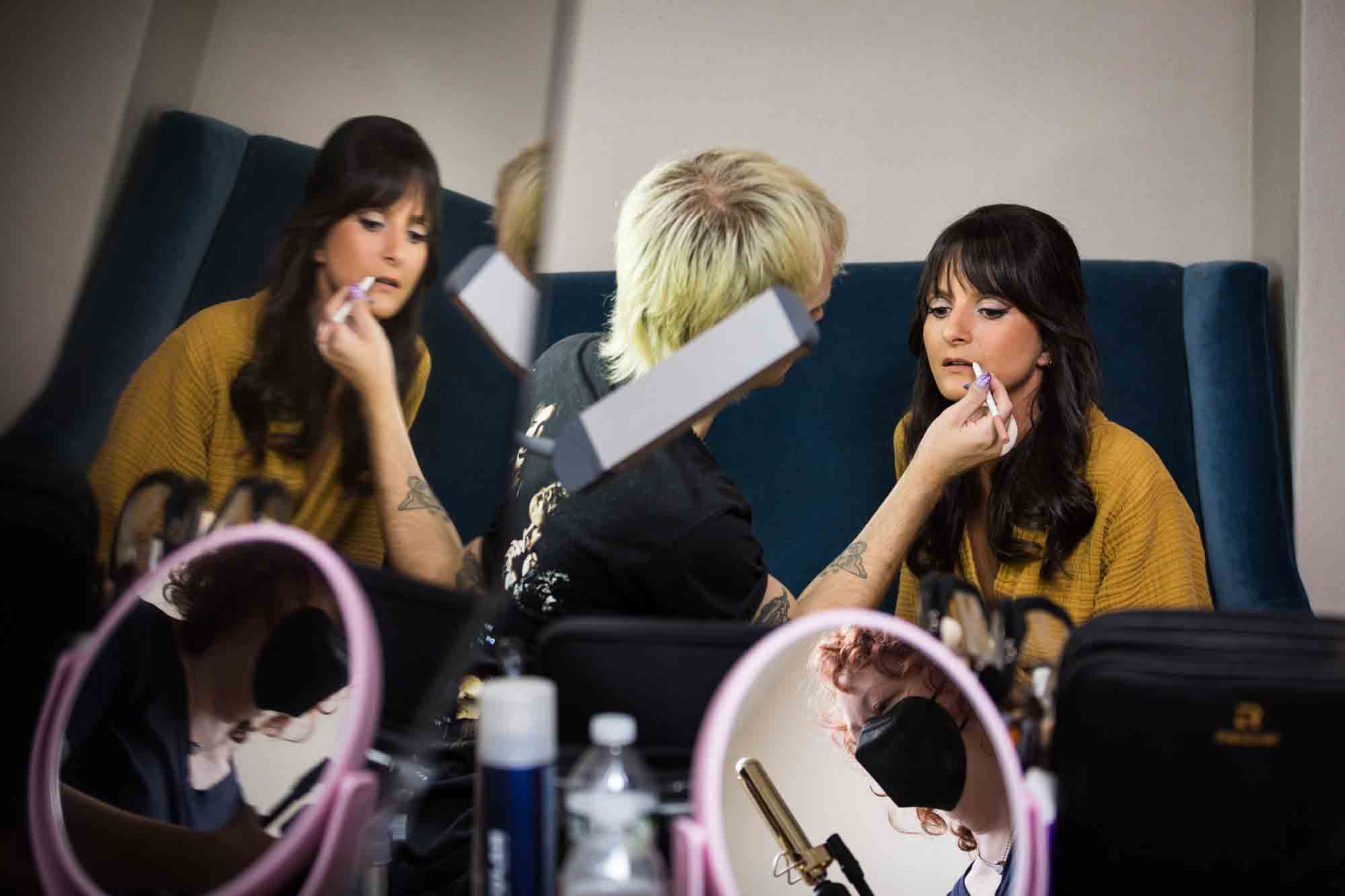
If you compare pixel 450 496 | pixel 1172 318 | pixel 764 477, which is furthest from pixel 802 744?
pixel 1172 318

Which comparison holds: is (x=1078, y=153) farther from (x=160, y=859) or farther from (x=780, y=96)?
(x=160, y=859)

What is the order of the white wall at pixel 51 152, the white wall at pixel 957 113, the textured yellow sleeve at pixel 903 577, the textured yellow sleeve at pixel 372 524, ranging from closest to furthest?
the white wall at pixel 51 152 < the textured yellow sleeve at pixel 372 524 < the textured yellow sleeve at pixel 903 577 < the white wall at pixel 957 113

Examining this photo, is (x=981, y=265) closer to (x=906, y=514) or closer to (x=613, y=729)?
(x=906, y=514)

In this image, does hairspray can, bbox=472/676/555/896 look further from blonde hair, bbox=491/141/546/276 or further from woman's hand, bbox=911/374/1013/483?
A: woman's hand, bbox=911/374/1013/483

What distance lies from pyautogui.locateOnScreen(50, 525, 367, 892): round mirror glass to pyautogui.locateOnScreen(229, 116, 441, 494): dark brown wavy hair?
5cm

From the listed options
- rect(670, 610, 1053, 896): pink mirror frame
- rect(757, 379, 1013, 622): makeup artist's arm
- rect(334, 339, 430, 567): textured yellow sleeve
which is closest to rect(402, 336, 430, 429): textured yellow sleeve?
rect(334, 339, 430, 567): textured yellow sleeve

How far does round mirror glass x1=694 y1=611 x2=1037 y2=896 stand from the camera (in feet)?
1.70


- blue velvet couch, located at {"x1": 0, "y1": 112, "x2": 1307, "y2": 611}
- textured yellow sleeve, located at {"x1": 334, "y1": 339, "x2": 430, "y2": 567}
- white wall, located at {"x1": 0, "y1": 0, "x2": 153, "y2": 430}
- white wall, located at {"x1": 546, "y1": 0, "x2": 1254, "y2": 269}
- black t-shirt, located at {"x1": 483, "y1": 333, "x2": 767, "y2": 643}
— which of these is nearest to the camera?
white wall, located at {"x1": 0, "y1": 0, "x2": 153, "y2": 430}

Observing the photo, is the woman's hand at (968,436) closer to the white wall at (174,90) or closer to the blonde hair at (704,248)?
the blonde hair at (704,248)

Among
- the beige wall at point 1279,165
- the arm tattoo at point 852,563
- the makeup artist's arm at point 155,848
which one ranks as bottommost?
the makeup artist's arm at point 155,848

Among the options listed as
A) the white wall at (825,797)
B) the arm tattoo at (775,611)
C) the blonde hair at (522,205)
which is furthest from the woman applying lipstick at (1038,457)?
the blonde hair at (522,205)

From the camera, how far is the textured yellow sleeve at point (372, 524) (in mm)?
494

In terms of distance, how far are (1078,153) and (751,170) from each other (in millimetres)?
453

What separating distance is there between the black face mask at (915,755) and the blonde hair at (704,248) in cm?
42
